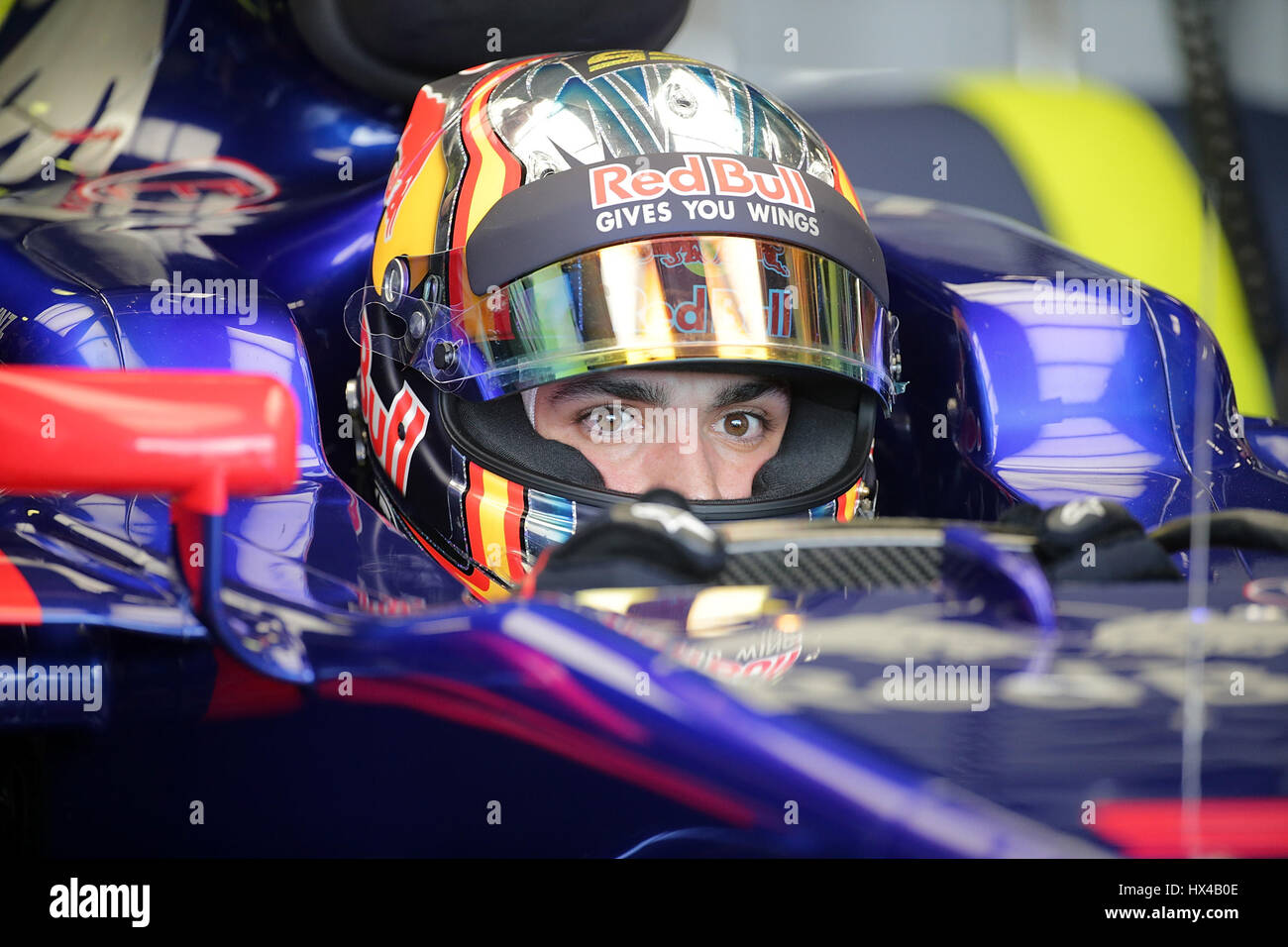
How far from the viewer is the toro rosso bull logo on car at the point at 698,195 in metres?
1.18

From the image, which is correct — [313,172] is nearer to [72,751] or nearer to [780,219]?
[780,219]

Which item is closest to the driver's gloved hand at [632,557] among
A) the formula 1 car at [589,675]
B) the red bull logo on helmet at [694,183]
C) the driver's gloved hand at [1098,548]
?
the formula 1 car at [589,675]

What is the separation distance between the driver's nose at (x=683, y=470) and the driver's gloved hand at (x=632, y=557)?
0.37 metres

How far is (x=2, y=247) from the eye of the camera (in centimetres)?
143

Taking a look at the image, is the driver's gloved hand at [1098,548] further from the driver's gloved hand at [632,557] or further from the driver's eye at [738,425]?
the driver's eye at [738,425]

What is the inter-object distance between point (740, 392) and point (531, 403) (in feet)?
0.64

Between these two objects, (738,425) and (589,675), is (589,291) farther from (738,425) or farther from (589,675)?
(589,675)

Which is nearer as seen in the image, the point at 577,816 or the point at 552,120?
the point at 577,816

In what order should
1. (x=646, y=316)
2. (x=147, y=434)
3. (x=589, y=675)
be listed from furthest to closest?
(x=646, y=316), (x=589, y=675), (x=147, y=434)

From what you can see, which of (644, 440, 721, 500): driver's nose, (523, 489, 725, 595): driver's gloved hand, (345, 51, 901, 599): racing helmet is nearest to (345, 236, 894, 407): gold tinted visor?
(345, 51, 901, 599): racing helmet

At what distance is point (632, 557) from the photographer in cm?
84

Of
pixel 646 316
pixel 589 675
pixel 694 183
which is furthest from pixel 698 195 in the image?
pixel 589 675

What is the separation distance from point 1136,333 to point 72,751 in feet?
4.02

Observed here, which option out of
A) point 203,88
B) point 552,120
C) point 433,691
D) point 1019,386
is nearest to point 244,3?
point 203,88
